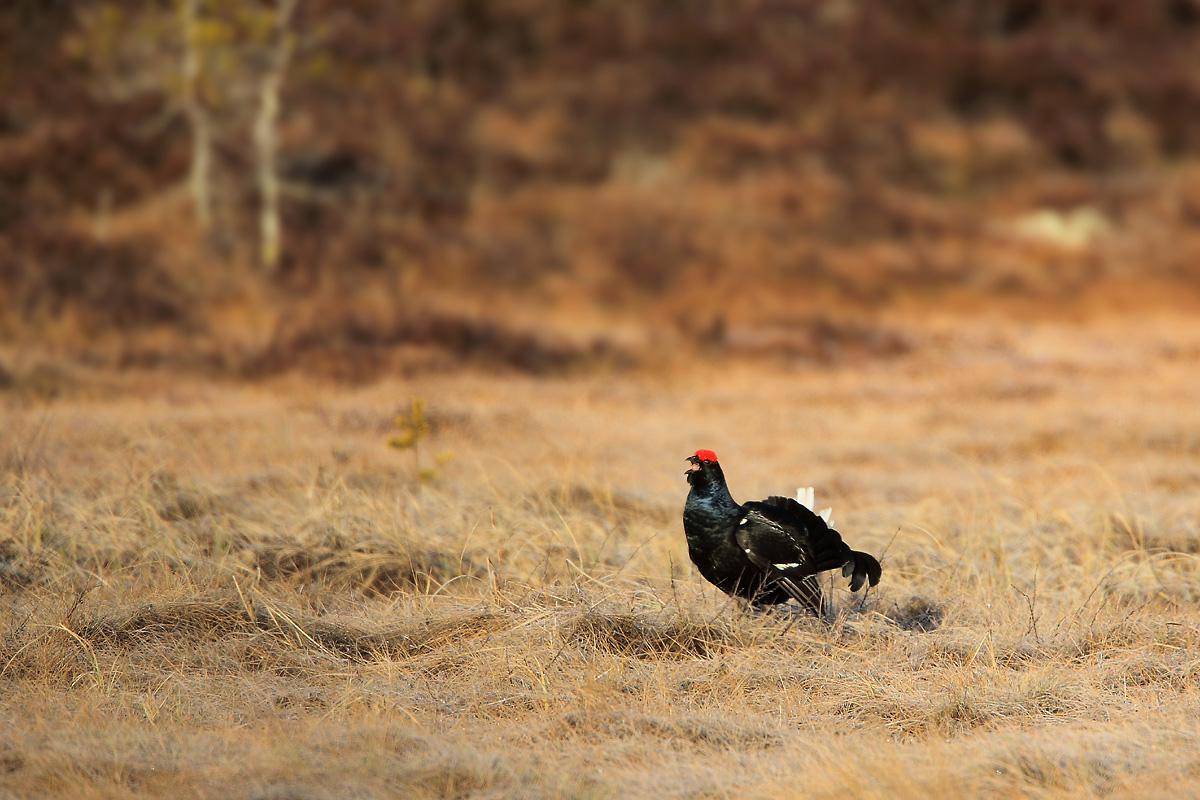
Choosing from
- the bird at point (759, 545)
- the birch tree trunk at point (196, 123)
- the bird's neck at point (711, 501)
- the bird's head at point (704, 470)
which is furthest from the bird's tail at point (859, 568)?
the birch tree trunk at point (196, 123)

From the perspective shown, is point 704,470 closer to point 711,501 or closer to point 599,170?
point 711,501

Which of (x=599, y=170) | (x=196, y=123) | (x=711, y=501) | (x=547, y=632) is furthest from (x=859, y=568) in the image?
(x=196, y=123)

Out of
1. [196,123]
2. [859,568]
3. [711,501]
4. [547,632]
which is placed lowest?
[547,632]

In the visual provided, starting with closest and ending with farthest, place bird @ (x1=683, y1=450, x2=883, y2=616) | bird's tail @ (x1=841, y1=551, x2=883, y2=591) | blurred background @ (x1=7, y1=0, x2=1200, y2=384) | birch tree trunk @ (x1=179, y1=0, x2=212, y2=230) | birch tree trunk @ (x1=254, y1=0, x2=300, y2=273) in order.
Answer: bird @ (x1=683, y1=450, x2=883, y2=616) → bird's tail @ (x1=841, y1=551, x2=883, y2=591) → blurred background @ (x1=7, y1=0, x2=1200, y2=384) → birch tree trunk @ (x1=179, y1=0, x2=212, y2=230) → birch tree trunk @ (x1=254, y1=0, x2=300, y2=273)

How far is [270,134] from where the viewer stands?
14.3m

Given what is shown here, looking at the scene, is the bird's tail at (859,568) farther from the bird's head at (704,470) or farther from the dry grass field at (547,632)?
the bird's head at (704,470)

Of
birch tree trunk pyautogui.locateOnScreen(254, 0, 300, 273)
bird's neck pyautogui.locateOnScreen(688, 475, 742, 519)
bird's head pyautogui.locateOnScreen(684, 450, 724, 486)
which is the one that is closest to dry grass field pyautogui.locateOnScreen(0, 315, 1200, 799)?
bird's neck pyautogui.locateOnScreen(688, 475, 742, 519)

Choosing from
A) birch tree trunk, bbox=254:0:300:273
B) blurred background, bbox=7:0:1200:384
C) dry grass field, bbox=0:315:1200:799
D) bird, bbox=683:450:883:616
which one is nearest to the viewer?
dry grass field, bbox=0:315:1200:799

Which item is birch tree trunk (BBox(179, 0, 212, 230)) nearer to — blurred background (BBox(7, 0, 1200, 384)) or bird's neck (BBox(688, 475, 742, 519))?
blurred background (BBox(7, 0, 1200, 384))

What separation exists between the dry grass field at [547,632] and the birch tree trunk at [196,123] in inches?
274

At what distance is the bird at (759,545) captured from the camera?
3.79 meters

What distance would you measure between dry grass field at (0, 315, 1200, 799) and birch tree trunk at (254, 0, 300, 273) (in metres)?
6.78

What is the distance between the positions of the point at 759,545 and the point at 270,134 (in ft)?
40.1

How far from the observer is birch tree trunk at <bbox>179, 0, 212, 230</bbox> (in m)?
13.8
